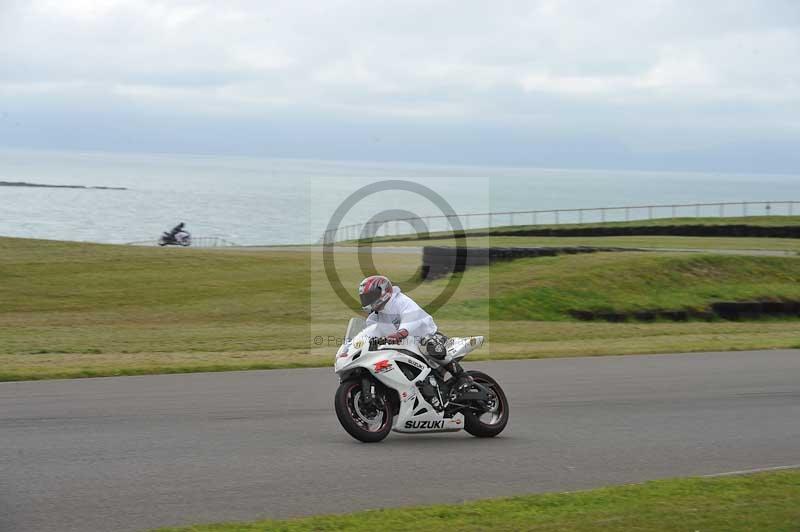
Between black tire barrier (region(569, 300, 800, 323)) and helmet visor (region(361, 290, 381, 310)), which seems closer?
helmet visor (region(361, 290, 381, 310))

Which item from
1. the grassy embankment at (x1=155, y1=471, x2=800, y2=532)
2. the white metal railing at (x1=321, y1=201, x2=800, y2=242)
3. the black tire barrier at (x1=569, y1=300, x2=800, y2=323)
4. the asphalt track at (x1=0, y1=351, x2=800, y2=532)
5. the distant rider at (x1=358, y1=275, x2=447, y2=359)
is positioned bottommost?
the grassy embankment at (x1=155, y1=471, x2=800, y2=532)

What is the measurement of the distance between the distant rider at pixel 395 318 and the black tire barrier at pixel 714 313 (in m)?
18.8

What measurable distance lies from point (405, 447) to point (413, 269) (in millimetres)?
24939

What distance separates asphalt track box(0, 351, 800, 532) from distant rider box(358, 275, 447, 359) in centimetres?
109

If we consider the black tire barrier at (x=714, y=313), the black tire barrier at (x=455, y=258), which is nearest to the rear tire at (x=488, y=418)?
the black tire barrier at (x=714, y=313)

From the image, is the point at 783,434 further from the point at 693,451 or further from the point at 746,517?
the point at 746,517

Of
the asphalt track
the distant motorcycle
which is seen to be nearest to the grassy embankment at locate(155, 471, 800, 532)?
the asphalt track

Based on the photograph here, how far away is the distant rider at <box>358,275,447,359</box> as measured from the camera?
10594mm

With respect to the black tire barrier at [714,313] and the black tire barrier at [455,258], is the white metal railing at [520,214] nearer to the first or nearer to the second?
the black tire barrier at [455,258]

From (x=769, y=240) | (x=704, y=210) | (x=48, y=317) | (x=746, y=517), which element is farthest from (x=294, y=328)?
(x=704, y=210)

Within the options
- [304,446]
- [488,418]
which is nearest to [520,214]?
[488,418]

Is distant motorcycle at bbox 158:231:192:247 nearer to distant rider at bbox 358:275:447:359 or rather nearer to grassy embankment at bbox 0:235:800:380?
grassy embankment at bbox 0:235:800:380

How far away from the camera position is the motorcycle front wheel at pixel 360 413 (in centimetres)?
1037

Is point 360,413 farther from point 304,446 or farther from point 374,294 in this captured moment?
point 374,294
